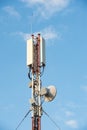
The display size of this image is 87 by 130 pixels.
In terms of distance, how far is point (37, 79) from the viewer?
7606cm

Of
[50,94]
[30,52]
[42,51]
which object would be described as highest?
A: [42,51]

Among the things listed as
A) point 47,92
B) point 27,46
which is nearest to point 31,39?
point 27,46

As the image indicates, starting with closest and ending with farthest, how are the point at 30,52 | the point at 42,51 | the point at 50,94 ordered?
the point at 50,94 → the point at 30,52 → the point at 42,51

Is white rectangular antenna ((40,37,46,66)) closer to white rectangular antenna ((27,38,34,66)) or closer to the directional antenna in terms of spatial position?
white rectangular antenna ((27,38,34,66))

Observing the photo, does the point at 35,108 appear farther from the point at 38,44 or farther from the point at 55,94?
the point at 38,44

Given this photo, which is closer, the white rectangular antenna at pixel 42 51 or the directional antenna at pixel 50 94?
the directional antenna at pixel 50 94

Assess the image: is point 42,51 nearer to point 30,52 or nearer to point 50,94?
point 30,52

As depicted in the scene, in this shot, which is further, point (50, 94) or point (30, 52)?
point (30, 52)

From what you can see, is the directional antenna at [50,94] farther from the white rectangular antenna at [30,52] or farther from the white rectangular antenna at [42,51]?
the white rectangular antenna at [30,52]

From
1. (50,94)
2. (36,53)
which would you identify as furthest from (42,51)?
(50,94)

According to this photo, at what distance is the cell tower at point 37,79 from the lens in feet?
244

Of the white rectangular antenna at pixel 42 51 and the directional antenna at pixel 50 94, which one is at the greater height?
the white rectangular antenna at pixel 42 51

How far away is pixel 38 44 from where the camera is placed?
253 feet

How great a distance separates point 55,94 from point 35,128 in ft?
15.2
